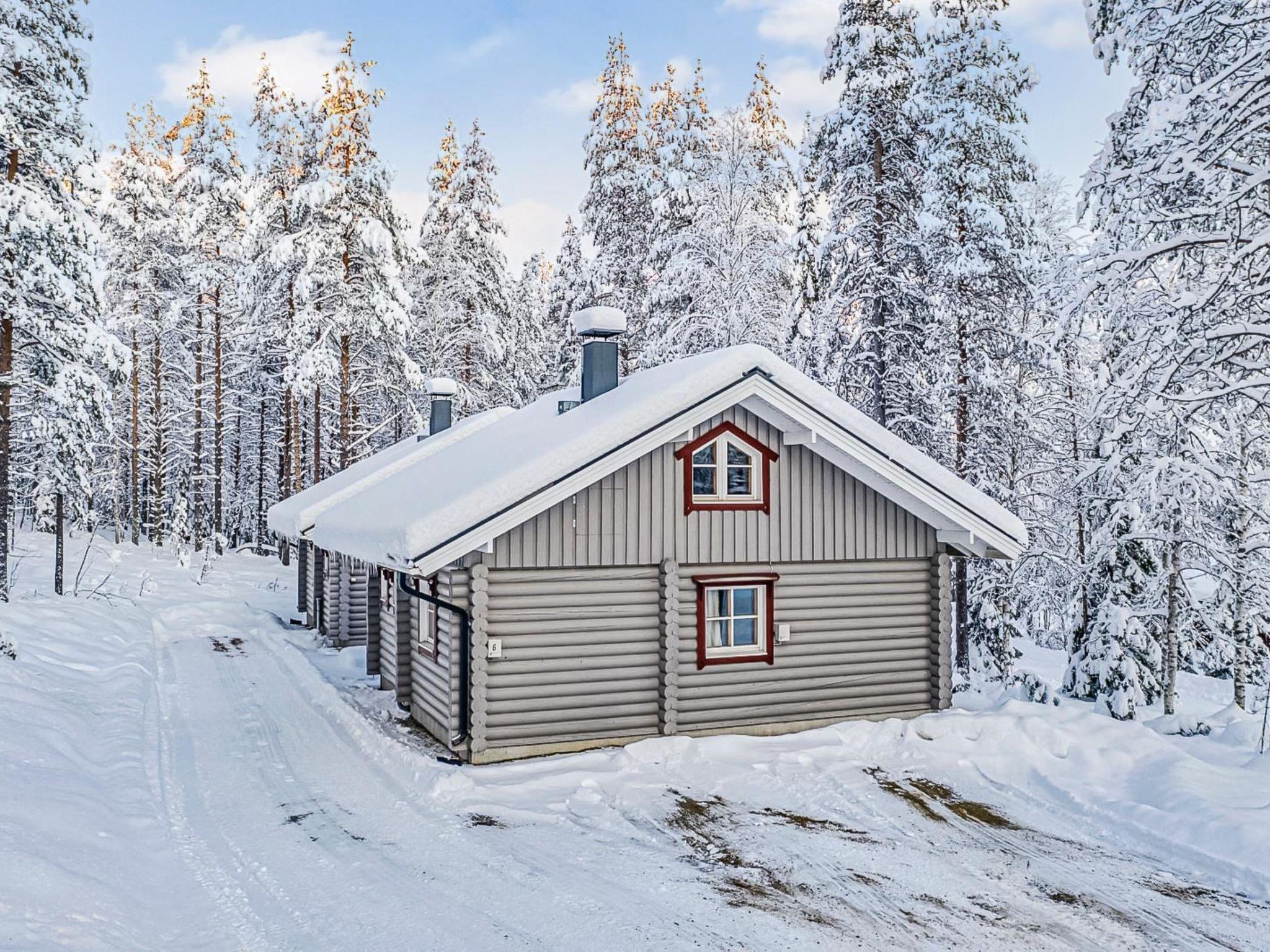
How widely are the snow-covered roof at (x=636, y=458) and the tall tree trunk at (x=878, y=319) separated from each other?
4.83m

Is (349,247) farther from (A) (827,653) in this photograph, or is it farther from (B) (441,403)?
(A) (827,653)

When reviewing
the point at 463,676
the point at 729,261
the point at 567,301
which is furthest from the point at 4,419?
the point at 567,301

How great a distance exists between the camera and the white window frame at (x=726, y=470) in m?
12.8

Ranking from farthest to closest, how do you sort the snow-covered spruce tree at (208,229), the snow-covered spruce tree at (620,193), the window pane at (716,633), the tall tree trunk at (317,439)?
the snow-covered spruce tree at (208,229)
the tall tree trunk at (317,439)
the snow-covered spruce tree at (620,193)
the window pane at (716,633)

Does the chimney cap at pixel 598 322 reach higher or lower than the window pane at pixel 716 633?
higher

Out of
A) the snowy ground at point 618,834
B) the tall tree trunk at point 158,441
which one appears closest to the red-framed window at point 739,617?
the snowy ground at point 618,834

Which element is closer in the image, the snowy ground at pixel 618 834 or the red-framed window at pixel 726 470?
the snowy ground at pixel 618 834

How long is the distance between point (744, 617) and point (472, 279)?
22182 millimetres

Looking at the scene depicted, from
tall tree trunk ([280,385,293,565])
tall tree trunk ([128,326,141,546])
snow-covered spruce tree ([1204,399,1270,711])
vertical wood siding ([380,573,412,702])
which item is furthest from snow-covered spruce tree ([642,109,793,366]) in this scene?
tall tree trunk ([128,326,141,546])

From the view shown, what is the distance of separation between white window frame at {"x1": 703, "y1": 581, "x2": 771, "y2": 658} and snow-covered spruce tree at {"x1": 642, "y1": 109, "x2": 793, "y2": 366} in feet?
35.7

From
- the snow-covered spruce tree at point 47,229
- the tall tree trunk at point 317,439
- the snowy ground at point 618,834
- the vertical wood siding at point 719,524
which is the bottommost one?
the snowy ground at point 618,834

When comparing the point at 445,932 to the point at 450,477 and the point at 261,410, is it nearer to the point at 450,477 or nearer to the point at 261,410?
the point at 450,477

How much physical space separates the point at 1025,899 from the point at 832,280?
13.8 meters

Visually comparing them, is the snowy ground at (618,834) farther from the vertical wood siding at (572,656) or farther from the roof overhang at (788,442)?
the roof overhang at (788,442)
